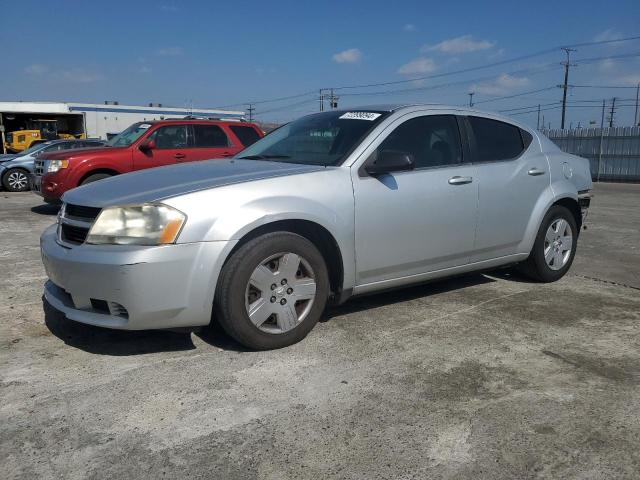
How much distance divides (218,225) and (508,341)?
2.05m

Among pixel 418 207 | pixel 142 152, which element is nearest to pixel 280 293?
pixel 418 207

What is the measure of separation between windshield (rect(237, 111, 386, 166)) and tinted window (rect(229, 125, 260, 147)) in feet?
19.5

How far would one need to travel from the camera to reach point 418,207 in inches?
160

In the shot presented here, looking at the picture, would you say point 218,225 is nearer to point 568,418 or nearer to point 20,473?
point 20,473

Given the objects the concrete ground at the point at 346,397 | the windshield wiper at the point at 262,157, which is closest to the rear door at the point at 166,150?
the concrete ground at the point at 346,397

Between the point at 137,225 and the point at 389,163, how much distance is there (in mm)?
1672

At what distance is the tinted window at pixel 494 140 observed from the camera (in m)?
4.64

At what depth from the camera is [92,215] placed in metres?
3.33

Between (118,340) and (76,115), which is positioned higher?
(76,115)

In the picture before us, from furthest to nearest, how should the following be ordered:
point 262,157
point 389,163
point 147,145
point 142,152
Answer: point 142,152, point 147,145, point 262,157, point 389,163

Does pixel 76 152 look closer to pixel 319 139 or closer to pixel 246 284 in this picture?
pixel 319 139

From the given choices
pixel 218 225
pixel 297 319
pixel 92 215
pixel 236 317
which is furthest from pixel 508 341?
pixel 92 215

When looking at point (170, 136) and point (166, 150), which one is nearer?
point (166, 150)

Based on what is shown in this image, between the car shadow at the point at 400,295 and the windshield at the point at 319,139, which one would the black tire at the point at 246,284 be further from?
the windshield at the point at 319,139
